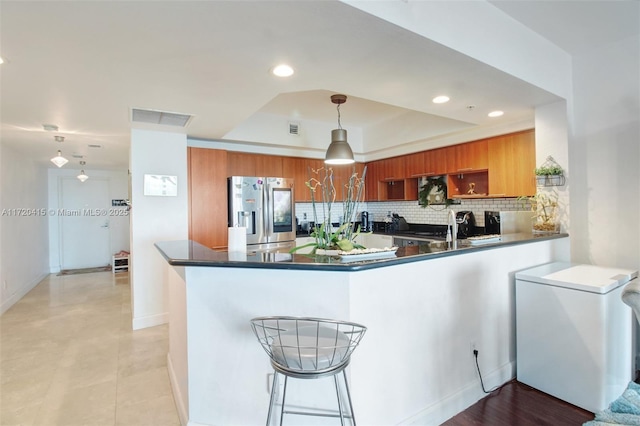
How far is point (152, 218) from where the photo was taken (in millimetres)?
3770

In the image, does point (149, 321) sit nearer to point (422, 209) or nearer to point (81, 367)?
point (81, 367)

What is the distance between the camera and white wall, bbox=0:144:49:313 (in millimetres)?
4422

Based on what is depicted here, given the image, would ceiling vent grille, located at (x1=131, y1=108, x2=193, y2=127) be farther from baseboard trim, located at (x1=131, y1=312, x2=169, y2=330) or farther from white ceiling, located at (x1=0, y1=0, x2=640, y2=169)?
baseboard trim, located at (x1=131, y1=312, x2=169, y2=330)

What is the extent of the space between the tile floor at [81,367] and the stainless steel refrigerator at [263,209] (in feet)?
5.00

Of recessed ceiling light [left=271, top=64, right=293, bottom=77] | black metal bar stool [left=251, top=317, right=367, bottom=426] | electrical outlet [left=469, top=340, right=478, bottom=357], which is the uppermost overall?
recessed ceiling light [left=271, top=64, right=293, bottom=77]

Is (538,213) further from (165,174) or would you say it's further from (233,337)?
(165,174)

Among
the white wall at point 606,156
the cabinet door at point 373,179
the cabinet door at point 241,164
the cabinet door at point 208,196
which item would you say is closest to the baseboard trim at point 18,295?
the cabinet door at point 208,196

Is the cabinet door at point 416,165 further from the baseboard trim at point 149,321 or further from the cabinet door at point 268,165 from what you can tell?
the baseboard trim at point 149,321

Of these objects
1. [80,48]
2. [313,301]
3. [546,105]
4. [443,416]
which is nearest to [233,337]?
[313,301]

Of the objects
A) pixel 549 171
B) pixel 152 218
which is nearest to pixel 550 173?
pixel 549 171

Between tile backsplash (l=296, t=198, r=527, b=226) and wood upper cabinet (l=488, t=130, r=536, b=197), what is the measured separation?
0.35m

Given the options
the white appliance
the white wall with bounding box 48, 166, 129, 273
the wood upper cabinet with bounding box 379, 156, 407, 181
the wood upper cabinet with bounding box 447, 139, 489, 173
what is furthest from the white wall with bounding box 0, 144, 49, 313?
the white appliance

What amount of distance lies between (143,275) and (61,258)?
16.3ft

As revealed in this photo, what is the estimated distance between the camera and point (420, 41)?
186cm
